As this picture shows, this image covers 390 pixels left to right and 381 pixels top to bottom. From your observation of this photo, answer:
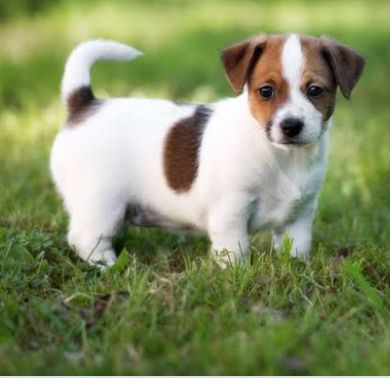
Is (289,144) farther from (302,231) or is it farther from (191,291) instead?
(191,291)

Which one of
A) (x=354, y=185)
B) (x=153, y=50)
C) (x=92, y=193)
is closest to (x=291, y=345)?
(x=92, y=193)

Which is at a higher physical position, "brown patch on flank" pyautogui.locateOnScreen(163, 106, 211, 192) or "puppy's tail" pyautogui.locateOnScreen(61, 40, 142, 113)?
"puppy's tail" pyautogui.locateOnScreen(61, 40, 142, 113)

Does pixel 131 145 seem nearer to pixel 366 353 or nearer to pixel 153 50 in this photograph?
pixel 366 353

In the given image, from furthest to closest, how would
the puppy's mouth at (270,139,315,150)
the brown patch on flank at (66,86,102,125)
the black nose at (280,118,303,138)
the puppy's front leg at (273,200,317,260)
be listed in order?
the brown patch on flank at (66,86,102,125) → the puppy's front leg at (273,200,317,260) → the puppy's mouth at (270,139,315,150) → the black nose at (280,118,303,138)

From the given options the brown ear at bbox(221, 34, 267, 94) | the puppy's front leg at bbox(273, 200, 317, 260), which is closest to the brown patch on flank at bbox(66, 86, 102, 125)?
the brown ear at bbox(221, 34, 267, 94)

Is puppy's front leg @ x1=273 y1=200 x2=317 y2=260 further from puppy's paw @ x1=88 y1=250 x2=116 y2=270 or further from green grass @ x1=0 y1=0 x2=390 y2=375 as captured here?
puppy's paw @ x1=88 y1=250 x2=116 y2=270

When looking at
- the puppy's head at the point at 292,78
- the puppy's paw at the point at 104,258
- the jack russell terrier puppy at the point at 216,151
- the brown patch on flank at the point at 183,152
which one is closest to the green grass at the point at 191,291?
the puppy's paw at the point at 104,258

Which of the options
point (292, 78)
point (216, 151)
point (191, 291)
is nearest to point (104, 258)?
Result: point (216, 151)

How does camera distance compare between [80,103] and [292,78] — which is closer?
[292,78]
